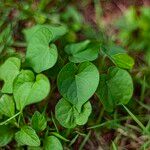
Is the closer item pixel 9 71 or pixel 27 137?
pixel 27 137

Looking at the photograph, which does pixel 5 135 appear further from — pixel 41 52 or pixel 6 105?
pixel 41 52

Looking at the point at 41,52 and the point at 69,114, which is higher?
the point at 41,52

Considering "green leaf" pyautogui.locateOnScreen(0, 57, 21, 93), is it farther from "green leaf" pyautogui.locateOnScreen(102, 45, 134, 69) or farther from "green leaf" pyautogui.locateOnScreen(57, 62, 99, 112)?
"green leaf" pyautogui.locateOnScreen(102, 45, 134, 69)

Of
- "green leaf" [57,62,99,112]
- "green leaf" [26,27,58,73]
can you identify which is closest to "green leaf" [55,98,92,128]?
"green leaf" [57,62,99,112]

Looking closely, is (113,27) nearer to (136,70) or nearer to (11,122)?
(136,70)

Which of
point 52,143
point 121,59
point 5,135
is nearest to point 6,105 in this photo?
point 5,135

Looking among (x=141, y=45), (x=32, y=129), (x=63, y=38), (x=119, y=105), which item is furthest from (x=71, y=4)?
(x=32, y=129)

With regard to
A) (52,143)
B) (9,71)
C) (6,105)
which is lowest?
(52,143)
